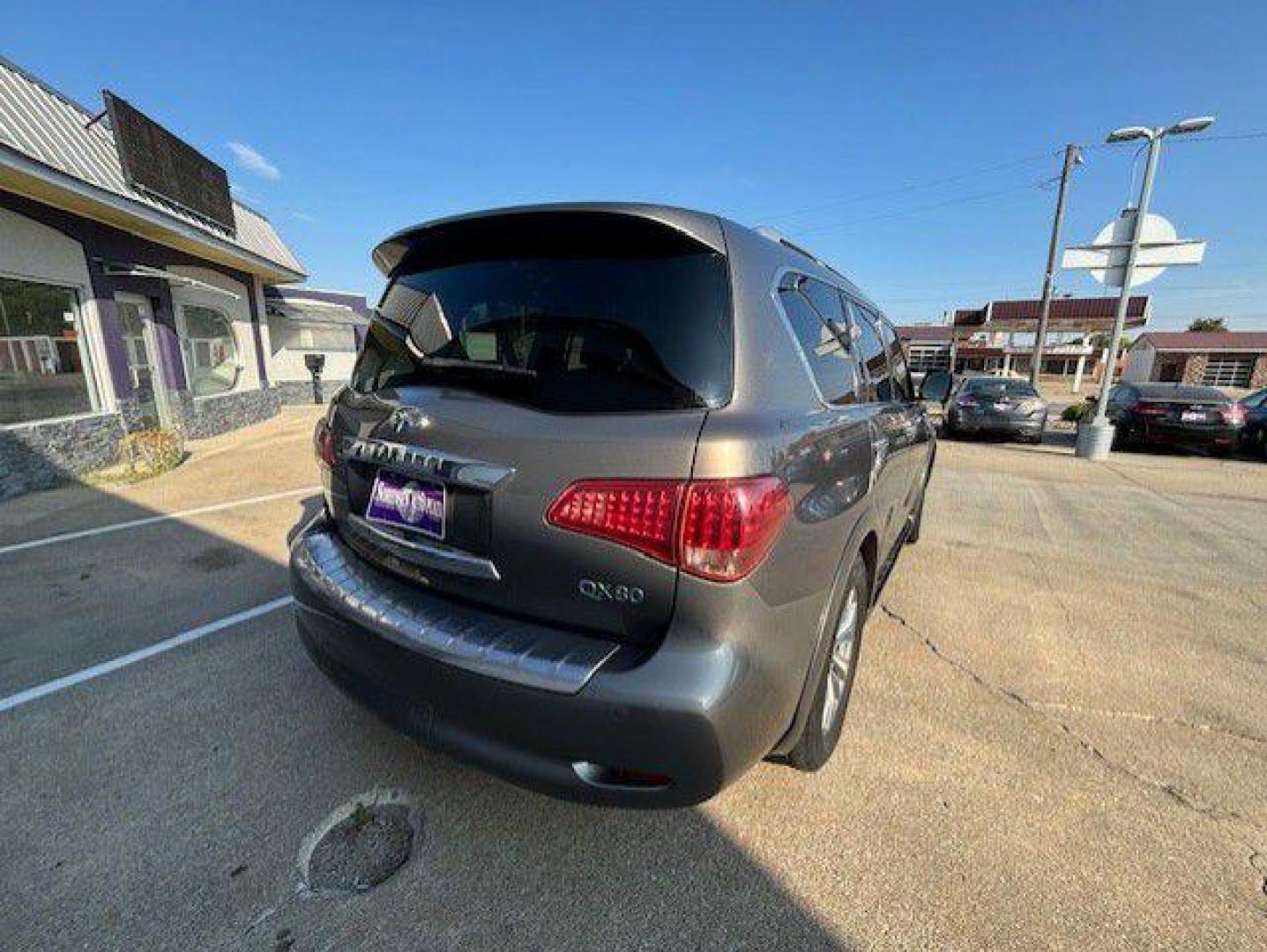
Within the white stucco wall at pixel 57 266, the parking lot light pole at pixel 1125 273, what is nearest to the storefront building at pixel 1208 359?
the parking lot light pole at pixel 1125 273

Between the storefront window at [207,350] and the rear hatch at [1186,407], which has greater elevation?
the storefront window at [207,350]

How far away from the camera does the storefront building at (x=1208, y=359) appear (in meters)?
42.8

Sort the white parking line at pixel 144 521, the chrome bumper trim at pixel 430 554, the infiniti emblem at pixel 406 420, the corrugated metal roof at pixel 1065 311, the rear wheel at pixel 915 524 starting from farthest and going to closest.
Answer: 1. the corrugated metal roof at pixel 1065 311
2. the white parking line at pixel 144 521
3. the rear wheel at pixel 915 524
4. the infiniti emblem at pixel 406 420
5. the chrome bumper trim at pixel 430 554

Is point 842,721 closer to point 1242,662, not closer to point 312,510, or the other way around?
point 1242,662

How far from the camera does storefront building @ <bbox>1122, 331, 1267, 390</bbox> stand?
141ft

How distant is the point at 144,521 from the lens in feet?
18.0

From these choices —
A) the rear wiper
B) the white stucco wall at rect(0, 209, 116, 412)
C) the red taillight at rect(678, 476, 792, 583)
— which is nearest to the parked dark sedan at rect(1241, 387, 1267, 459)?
the red taillight at rect(678, 476, 792, 583)

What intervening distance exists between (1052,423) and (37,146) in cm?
2119

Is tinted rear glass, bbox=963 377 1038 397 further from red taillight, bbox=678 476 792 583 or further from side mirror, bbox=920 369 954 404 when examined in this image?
red taillight, bbox=678 476 792 583

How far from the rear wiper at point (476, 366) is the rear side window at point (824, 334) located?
34.7 inches

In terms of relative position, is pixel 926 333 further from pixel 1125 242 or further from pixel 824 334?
pixel 824 334

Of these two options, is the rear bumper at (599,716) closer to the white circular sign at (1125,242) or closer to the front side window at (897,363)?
the front side window at (897,363)

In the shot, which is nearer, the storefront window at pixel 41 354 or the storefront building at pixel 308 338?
the storefront window at pixel 41 354

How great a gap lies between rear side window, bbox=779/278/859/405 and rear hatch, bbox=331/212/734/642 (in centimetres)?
45
